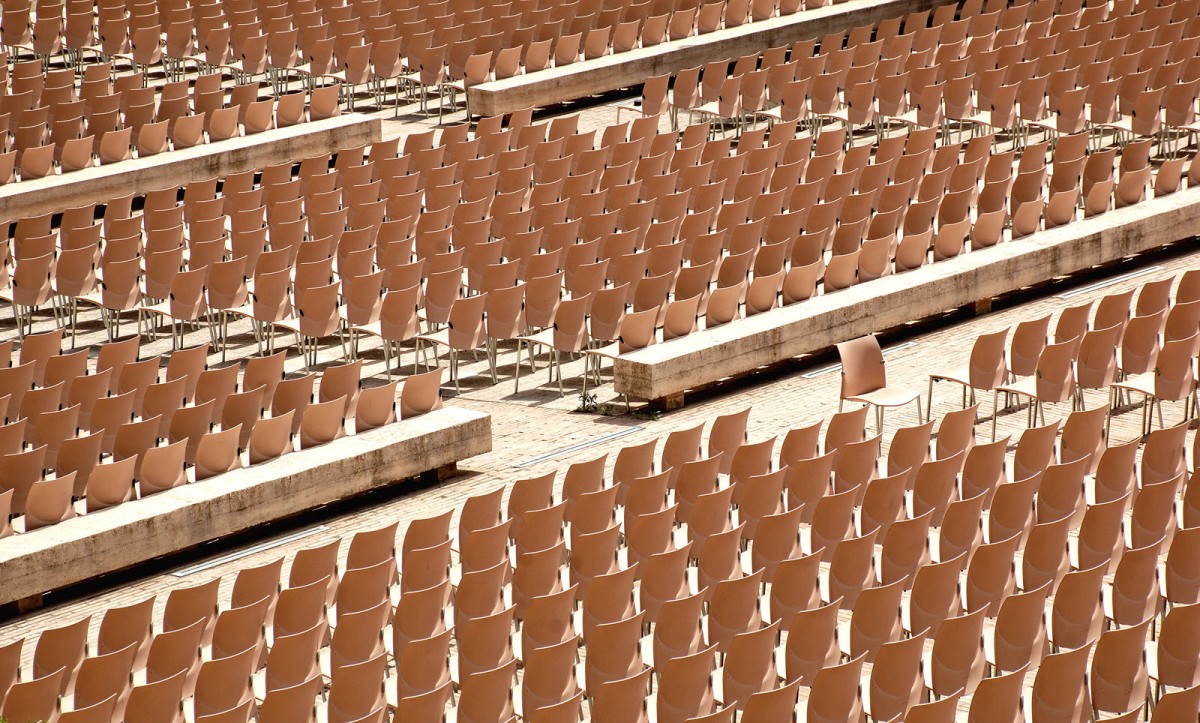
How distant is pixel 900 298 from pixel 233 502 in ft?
15.5

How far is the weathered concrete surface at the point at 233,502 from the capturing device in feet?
28.0

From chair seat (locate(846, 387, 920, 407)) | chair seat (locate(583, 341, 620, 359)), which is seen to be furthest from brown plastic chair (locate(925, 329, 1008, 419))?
chair seat (locate(583, 341, 620, 359))

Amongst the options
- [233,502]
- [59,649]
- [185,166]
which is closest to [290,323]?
[233,502]

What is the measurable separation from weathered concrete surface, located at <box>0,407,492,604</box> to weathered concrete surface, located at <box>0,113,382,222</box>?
16.6ft

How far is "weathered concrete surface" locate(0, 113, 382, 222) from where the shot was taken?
1359 centimetres

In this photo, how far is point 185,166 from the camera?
14.4 m

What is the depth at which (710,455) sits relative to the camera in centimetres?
889

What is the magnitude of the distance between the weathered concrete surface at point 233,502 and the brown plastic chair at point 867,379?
2.02m

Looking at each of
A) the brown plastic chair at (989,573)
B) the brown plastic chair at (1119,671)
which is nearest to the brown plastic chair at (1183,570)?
the brown plastic chair at (989,573)

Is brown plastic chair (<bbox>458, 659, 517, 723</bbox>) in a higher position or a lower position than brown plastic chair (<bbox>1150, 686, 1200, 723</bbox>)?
lower

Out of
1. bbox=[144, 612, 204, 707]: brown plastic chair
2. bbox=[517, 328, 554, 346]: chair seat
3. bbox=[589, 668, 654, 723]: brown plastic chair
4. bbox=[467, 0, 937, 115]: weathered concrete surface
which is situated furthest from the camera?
bbox=[467, 0, 937, 115]: weathered concrete surface

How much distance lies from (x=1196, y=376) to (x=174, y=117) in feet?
28.5

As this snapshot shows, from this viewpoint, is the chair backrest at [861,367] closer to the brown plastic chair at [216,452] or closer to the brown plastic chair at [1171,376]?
the brown plastic chair at [1171,376]

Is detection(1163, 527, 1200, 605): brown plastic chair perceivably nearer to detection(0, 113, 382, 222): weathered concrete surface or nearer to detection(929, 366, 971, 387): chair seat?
detection(929, 366, 971, 387): chair seat
